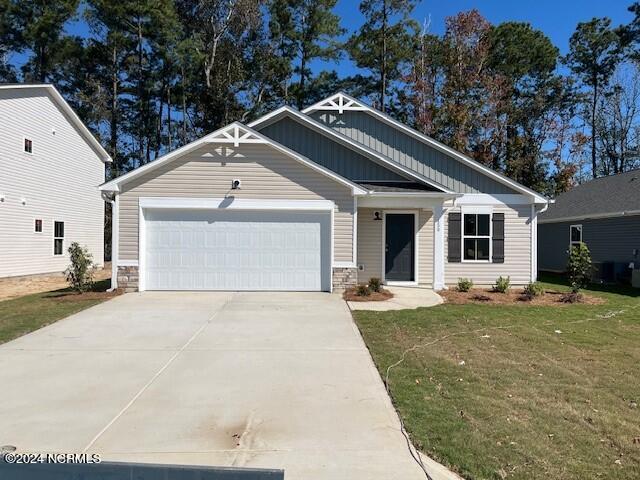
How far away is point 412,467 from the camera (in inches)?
137

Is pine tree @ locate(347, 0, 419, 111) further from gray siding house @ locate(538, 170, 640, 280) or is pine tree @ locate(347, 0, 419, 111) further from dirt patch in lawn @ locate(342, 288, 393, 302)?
dirt patch in lawn @ locate(342, 288, 393, 302)

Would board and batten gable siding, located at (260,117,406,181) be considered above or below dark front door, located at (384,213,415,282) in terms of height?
above

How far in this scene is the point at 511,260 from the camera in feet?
47.7

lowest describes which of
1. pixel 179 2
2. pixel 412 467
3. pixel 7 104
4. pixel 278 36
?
pixel 412 467

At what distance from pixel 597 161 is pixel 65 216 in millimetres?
37396

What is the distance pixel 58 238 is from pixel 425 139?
615 inches

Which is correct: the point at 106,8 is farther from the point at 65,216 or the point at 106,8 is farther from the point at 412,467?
the point at 412,467

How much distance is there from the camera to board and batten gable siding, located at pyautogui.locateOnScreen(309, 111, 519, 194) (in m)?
14.6

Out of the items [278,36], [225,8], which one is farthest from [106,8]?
[278,36]

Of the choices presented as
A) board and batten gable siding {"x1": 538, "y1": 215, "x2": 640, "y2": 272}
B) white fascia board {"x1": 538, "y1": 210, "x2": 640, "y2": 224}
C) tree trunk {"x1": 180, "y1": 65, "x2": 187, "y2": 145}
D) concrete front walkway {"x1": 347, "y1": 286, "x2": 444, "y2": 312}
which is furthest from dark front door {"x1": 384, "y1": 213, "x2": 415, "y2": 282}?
tree trunk {"x1": 180, "y1": 65, "x2": 187, "y2": 145}

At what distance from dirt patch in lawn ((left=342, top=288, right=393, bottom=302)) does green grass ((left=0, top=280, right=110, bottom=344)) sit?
5.95 m

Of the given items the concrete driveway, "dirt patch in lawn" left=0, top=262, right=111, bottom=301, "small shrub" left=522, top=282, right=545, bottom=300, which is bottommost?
the concrete driveway

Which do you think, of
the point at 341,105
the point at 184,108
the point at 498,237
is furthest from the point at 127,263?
the point at 184,108

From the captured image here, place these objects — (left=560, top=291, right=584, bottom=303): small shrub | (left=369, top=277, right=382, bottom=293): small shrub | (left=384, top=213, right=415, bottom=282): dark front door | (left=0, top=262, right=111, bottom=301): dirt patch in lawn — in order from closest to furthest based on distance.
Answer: (left=560, top=291, right=584, bottom=303): small shrub
(left=369, top=277, right=382, bottom=293): small shrub
(left=0, top=262, right=111, bottom=301): dirt patch in lawn
(left=384, top=213, right=415, bottom=282): dark front door
